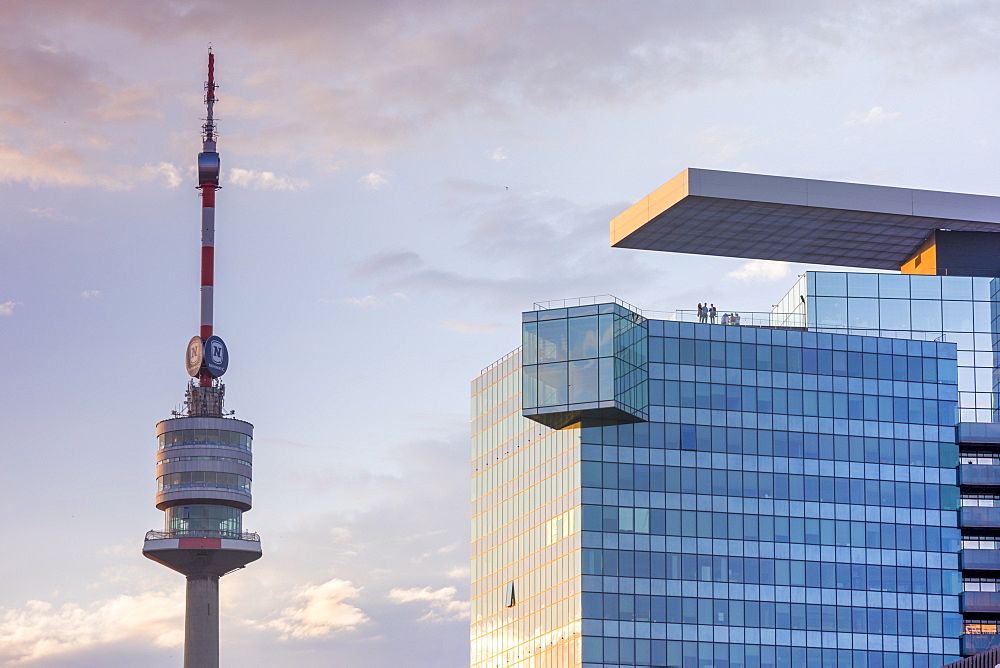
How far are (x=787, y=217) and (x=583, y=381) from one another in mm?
26823

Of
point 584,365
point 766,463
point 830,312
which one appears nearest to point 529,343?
point 584,365

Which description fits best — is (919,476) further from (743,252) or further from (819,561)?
(743,252)

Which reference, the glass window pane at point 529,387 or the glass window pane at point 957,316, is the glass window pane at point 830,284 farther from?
the glass window pane at point 529,387

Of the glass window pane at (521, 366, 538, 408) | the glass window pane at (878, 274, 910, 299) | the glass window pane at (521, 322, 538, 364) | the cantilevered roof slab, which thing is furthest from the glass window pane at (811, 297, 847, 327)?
the glass window pane at (521, 366, 538, 408)

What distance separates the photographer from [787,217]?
141 m

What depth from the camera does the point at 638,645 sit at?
408ft

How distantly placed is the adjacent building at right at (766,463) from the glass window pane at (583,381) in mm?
182

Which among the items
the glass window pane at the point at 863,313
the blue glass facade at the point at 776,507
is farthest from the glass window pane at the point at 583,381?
the glass window pane at the point at 863,313

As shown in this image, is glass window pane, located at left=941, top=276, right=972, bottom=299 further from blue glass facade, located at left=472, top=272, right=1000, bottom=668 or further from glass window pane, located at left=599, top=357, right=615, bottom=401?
glass window pane, located at left=599, top=357, right=615, bottom=401

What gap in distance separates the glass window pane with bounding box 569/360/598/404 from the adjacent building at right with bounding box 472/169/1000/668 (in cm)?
18

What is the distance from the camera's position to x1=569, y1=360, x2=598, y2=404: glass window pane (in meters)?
126

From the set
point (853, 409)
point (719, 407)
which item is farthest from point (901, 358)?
point (719, 407)

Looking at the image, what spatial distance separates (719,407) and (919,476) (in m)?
18.3

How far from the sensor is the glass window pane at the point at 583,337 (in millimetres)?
127625
